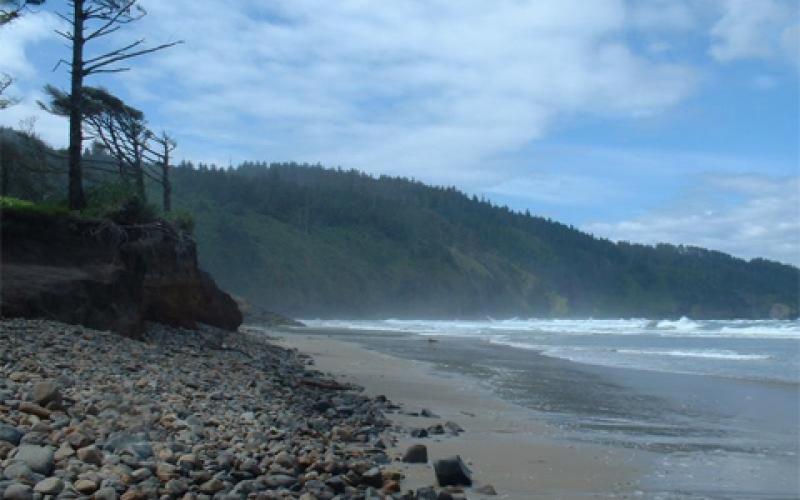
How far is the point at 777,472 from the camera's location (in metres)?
8.01

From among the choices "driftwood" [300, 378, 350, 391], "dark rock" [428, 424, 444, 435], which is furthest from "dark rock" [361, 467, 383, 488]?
"driftwood" [300, 378, 350, 391]

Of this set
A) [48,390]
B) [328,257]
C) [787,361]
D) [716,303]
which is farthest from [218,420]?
[716,303]

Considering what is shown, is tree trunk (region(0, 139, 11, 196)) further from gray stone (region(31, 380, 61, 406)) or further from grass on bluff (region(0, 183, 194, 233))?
gray stone (region(31, 380, 61, 406))

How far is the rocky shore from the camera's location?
4961 millimetres

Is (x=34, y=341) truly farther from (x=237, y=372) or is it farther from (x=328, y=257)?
(x=328, y=257)

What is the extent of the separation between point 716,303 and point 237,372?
132356 mm

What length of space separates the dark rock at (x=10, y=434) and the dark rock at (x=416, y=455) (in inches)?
135

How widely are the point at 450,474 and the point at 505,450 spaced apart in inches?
76.3

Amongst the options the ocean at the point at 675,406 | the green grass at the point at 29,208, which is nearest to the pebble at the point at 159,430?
the green grass at the point at 29,208

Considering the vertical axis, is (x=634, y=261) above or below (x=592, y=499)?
above

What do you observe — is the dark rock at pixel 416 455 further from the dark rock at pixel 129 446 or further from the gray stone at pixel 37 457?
A: the gray stone at pixel 37 457

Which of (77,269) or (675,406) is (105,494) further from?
(675,406)

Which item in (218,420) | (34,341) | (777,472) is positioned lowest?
(777,472)

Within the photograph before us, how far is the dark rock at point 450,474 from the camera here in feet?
21.8
